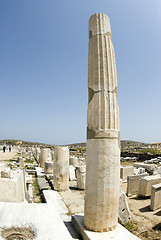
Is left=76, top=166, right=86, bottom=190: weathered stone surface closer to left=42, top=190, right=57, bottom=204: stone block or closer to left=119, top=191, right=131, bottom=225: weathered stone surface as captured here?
left=42, top=190, right=57, bottom=204: stone block

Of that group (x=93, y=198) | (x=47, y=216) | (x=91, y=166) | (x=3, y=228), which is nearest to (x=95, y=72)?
(x=91, y=166)

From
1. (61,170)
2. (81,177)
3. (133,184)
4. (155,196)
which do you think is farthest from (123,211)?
(61,170)

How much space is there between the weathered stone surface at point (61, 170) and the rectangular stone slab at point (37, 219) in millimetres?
4760

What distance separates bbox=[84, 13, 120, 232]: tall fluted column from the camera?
10.7 feet

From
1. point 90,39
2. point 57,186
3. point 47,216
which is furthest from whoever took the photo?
point 57,186

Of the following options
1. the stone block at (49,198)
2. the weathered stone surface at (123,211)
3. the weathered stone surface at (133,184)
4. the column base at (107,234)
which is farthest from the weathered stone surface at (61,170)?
the column base at (107,234)

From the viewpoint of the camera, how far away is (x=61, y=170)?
775 centimetres

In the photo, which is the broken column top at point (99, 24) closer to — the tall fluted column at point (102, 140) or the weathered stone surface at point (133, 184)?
the tall fluted column at point (102, 140)

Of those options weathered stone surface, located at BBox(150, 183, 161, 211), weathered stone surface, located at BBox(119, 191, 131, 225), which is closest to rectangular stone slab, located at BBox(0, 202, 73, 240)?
weathered stone surface, located at BBox(119, 191, 131, 225)

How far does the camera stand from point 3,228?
7.16 feet

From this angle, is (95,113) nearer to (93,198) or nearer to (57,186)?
(93,198)

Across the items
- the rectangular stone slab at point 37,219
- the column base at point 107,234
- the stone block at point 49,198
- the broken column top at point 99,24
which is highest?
the broken column top at point 99,24

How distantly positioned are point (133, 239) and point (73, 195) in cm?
448

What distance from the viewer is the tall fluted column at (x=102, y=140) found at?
3.26m
